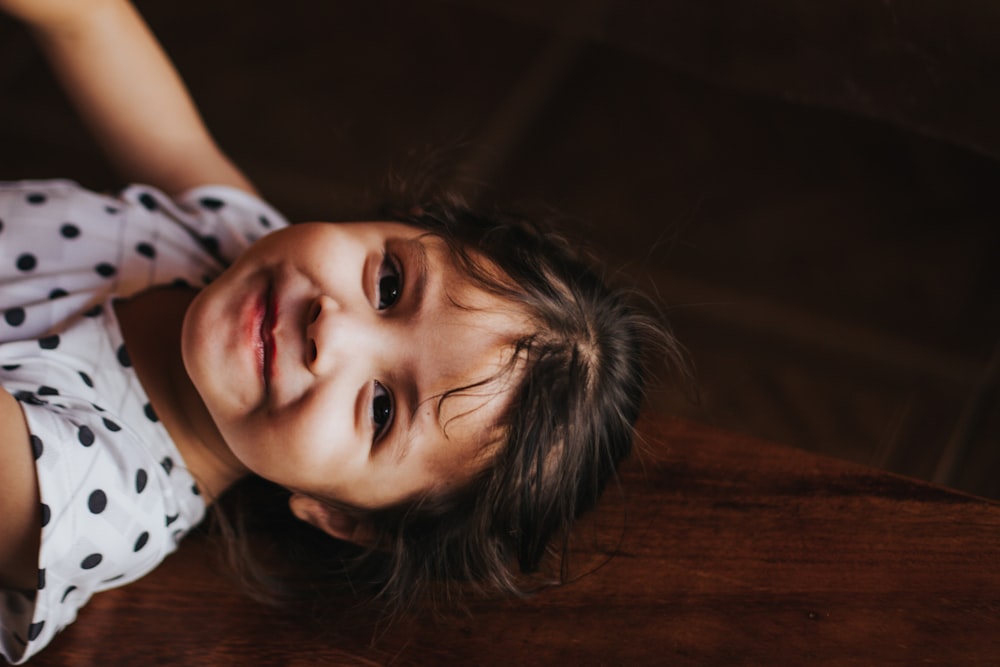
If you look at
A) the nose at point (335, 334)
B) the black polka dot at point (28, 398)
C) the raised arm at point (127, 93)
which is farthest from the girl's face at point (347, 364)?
the raised arm at point (127, 93)

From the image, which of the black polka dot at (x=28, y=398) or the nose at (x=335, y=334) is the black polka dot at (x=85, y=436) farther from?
the nose at (x=335, y=334)

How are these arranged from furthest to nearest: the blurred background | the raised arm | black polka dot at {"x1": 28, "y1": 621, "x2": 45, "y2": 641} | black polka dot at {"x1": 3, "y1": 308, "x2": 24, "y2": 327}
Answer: the blurred background, the raised arm, black polka dot at {"x1": 3, "y1": 308, "x2": 24, "y2": 327}, black polka dot at {"x1": 28, "y1": 621, "x2": 45, "y2": 641}

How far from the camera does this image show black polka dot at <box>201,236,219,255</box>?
2.94 feet

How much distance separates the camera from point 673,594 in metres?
0.74

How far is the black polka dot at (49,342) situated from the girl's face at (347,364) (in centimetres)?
11

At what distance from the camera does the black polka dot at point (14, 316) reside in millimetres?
771

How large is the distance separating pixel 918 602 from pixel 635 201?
0.55 metres

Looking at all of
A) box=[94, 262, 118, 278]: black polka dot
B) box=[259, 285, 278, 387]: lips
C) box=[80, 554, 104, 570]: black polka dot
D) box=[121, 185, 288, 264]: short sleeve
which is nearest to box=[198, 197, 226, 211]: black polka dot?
box=[121, 185, 288, 264]: short sleeve

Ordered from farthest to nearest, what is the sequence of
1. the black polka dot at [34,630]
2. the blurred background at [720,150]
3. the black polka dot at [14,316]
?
the blurred background at [720,150], the black polka dot at [14,316], the black polka dot at [34,630]

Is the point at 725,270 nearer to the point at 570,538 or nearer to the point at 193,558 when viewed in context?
the point at 570,538

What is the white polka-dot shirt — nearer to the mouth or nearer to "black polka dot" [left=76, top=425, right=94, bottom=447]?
"black polka dot" [left=76, top=425, right=94, bottom=447]

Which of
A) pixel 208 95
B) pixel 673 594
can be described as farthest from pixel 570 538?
pixel 208 95

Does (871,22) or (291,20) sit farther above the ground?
(871,22)

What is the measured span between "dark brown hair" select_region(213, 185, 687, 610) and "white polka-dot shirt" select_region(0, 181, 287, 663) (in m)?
0.08
